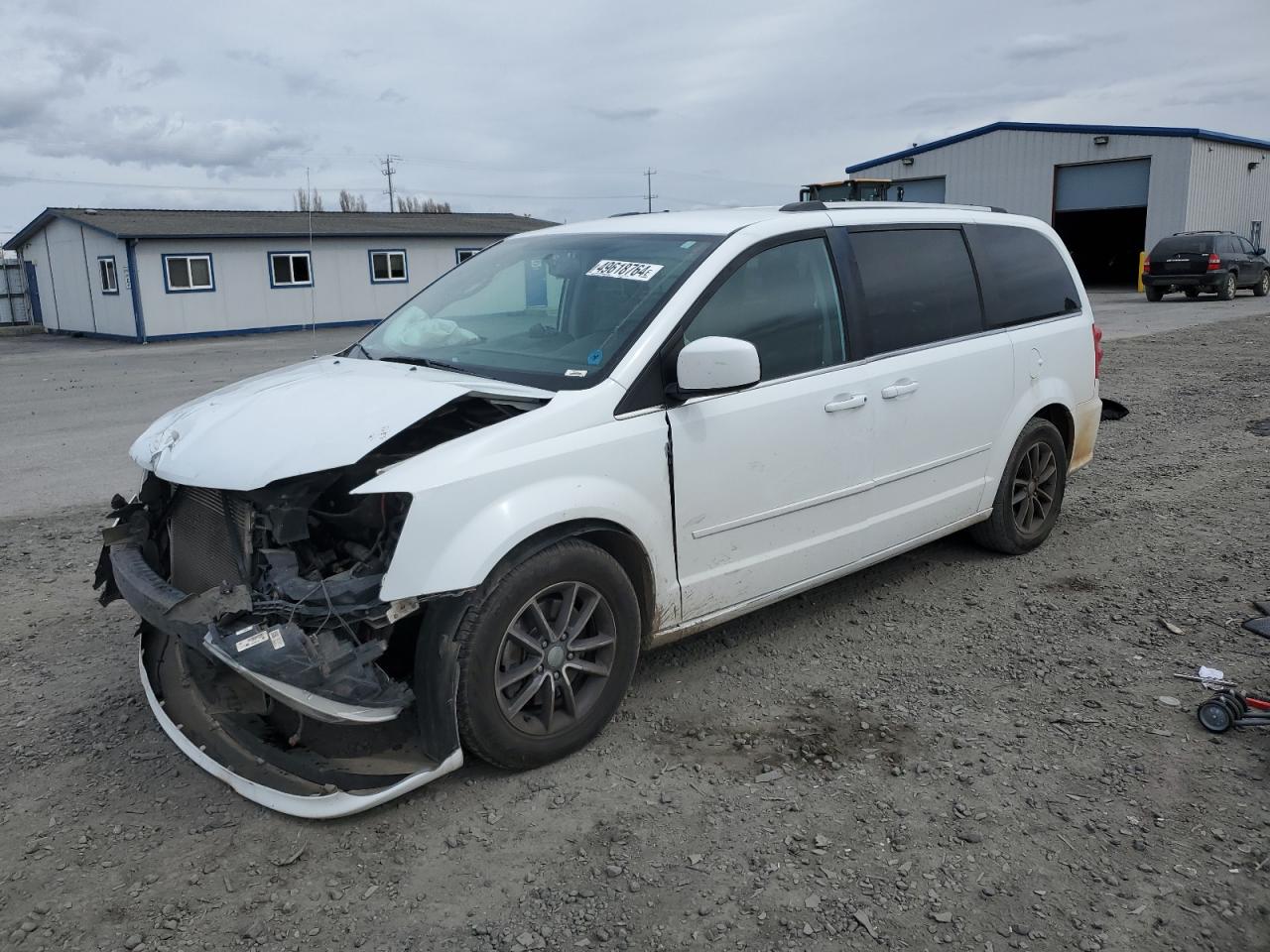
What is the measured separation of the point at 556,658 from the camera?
3475 millimetres

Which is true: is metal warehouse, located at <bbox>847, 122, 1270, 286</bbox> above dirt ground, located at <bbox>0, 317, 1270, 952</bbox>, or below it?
above

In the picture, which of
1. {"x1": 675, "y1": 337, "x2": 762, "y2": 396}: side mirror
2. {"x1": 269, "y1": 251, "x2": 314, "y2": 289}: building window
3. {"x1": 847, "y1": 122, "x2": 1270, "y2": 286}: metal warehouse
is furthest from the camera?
{"x1": 847, "y1": 122, "x2": 1270, "y2": 286}: metal warehouse

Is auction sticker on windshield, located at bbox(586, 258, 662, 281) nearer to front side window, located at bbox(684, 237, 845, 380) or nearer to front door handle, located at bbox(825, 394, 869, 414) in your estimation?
front side window, located at bbox(684, 237, 845, 380)

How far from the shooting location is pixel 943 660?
4.43m

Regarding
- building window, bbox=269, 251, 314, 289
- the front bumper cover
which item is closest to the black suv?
building window, bbox=269, 251, 314, 289

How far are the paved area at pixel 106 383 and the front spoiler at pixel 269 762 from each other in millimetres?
4274

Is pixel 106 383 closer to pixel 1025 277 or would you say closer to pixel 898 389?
pixel 1025 277

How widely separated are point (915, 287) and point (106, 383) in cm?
1538

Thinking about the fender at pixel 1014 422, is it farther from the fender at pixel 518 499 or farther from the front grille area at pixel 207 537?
the front grille area at pixel 207 537

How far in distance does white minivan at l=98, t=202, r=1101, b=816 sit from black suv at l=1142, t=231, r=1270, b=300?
2355cm

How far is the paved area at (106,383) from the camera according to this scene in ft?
26.9

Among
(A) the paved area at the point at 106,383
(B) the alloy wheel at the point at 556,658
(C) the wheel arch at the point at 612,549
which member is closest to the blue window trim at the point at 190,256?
(A) the paved area at the point at 106,383

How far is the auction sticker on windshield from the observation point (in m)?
4.07

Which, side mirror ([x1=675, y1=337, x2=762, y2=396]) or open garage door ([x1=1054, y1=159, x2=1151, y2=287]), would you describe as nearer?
side mirror ([x1=675, y1=337, x2=762, y2=396])
